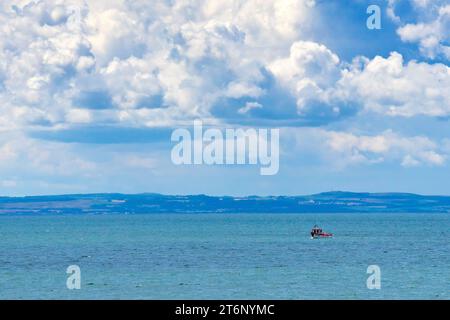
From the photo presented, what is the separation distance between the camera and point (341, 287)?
8425 cm

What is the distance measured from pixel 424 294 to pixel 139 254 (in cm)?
6627

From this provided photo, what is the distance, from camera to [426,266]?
11069cm

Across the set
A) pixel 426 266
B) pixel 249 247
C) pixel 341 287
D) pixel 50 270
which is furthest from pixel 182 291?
pixel 249 247

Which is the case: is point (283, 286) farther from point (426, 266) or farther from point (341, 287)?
point (426, 266)

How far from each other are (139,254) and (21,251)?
2956cm

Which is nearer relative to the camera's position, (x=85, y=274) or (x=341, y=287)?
(x=341, y=287)

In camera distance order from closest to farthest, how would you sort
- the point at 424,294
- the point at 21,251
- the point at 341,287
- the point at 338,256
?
the point at 424,294, the point at 341,287, the point at 338,256, the point at 21,251

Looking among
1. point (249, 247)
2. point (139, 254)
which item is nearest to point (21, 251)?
point (139, 254)

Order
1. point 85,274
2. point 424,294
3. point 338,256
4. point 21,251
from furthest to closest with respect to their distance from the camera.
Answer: point 21,251 → point 338,256 → point 85,274 → point 424,294

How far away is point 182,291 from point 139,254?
185 ft

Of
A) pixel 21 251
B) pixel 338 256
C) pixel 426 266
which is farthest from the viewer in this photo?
pixel 21 251
